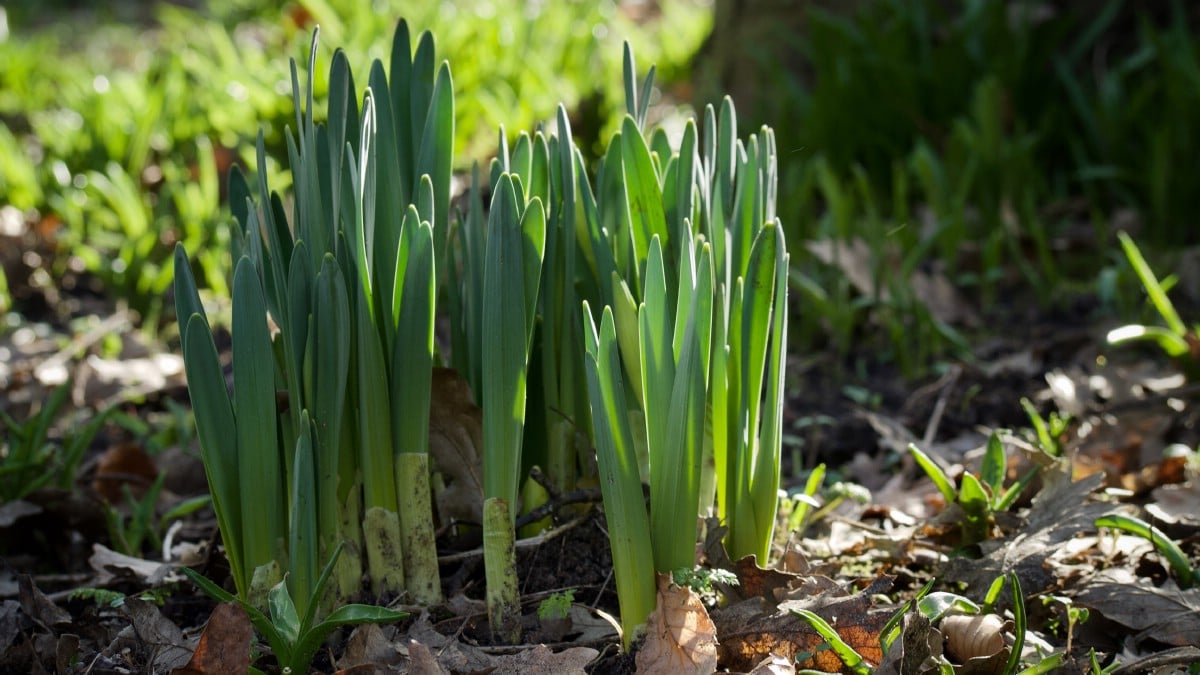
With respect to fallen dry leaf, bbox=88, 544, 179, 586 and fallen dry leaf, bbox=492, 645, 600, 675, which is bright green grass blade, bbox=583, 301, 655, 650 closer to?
fallen dry leaf, bbox=492, 645, 600, 675

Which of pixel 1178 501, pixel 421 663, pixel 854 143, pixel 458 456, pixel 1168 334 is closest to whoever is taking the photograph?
pixel 421 663

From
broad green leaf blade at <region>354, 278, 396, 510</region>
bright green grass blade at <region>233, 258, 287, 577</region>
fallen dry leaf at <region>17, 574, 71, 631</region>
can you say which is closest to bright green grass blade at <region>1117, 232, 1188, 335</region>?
broad green leaf blade at <region>354, 278, 396, 510</region>

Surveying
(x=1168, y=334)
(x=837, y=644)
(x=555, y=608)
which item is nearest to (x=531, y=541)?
(x=555, y=608)

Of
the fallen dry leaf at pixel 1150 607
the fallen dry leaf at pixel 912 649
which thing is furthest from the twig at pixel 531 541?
the fallen dry leaf at pixel 1150 607

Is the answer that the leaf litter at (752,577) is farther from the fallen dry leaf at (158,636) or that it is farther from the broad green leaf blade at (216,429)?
the broad green leaf blade at (216,429)

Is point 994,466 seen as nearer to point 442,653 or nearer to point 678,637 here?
point 678,637

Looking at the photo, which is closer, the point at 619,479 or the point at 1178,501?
the point at 619,479

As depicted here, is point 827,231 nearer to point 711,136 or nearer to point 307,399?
point 711,136

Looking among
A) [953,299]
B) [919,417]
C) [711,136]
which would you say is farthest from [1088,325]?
[711,136]
